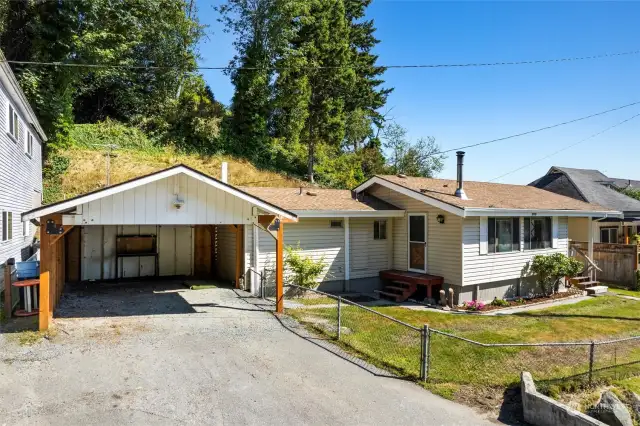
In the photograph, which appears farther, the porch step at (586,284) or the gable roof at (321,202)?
the porch step at (586,284)

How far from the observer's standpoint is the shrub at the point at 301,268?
12031 mm

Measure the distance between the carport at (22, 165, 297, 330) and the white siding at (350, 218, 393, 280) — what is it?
12.1 feet

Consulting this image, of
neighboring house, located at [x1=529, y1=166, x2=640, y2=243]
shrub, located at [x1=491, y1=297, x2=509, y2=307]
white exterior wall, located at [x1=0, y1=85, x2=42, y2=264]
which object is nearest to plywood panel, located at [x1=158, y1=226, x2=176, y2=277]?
white exterior wall, located at [x1=0, y1=85, x2=42, y2=264]

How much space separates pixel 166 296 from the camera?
1152cm

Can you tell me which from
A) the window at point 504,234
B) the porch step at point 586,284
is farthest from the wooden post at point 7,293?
the porch step at point 586,284

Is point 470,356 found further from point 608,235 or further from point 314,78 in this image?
point 314,78

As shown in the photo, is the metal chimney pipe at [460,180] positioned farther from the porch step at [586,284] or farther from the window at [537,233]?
the porch step at [586,284]

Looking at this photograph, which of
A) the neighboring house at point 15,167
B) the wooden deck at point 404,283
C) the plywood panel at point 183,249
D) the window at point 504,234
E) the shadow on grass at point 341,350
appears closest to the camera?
the shadow on grass at point 341,350

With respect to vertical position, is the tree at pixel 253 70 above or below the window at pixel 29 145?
above

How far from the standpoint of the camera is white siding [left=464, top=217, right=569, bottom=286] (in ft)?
39.3

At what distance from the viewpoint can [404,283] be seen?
13.1 metres

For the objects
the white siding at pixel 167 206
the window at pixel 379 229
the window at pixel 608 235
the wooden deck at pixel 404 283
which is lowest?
the wooden deck at pixel 404 283

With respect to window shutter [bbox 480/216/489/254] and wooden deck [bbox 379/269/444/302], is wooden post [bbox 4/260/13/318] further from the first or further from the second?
window shutter [bbox 480/216/489/254]

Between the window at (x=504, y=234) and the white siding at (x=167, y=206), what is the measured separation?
768 centimetres
